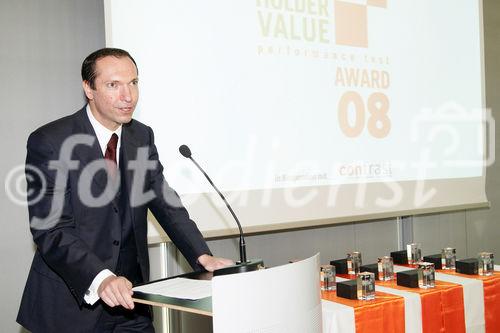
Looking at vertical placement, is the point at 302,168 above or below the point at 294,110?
below

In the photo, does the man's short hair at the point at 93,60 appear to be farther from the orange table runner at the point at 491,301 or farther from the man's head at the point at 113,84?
the orange table runner at the point at 491,301

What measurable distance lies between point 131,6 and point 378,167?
1759 millimetres

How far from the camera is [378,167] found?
349 cm

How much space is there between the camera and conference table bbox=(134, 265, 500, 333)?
2162 millimetres

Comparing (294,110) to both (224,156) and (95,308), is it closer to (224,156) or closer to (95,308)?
(224,156)

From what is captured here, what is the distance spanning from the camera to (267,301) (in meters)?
1.36

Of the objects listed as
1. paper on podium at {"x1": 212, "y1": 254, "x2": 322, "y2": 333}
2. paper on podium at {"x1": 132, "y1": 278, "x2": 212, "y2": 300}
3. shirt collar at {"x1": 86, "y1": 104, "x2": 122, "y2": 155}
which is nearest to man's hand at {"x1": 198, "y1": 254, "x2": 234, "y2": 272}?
paper on podium at {"x1": 132, "y1": 278, "x2": 212, "y2": 300}

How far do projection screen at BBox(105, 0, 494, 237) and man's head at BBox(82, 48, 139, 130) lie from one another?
68 centimetres

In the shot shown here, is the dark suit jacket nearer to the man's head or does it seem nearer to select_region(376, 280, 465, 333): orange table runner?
the man's head

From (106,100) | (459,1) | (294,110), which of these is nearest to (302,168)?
(294,110)

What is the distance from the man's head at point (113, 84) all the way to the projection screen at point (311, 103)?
682mm

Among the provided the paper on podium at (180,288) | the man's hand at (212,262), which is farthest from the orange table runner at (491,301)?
the paper on podium at (180,288)

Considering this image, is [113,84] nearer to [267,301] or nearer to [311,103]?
[267,301]

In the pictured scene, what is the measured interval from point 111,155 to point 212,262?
0.49 m
